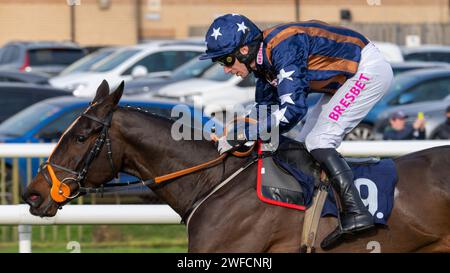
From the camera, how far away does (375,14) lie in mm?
35438

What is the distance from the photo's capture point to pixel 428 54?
2217cm

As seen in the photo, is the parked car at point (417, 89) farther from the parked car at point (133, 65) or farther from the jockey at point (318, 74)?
the jockey at point (318, 74)

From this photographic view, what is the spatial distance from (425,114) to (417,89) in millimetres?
956

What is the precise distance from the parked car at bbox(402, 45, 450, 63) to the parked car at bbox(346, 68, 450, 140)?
19.1 ft

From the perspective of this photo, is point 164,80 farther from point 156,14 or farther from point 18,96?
point 156,14

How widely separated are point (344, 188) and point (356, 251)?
36 cm

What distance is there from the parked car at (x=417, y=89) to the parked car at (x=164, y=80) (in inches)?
140

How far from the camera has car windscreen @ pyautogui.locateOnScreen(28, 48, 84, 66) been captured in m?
24.5

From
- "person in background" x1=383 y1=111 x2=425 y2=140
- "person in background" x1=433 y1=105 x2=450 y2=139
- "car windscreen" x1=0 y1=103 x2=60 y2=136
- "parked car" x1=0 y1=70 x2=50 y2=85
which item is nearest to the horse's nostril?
"car windscreen" x1=0 y1=103 x2=60 y2=136

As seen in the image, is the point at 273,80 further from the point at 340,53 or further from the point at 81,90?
the point at 81,90

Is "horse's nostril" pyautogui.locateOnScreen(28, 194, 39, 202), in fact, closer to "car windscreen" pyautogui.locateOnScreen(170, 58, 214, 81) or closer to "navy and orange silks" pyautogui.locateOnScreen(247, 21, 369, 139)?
"navy and orange silks" pyautogui.locateOnScreen(247, 21, 369, 139)

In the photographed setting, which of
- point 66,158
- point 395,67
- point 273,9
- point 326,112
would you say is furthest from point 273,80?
point 273,9

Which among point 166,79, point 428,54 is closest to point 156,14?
point 428,54

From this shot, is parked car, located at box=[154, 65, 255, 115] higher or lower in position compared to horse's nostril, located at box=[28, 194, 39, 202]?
lower
